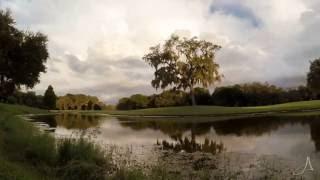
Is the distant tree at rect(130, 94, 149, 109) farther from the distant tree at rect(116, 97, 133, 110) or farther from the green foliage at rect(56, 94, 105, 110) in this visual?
the green foliage at rect(56, 94, 105, 110)

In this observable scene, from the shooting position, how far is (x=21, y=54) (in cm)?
4606

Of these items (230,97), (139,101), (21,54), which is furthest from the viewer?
(139,101)

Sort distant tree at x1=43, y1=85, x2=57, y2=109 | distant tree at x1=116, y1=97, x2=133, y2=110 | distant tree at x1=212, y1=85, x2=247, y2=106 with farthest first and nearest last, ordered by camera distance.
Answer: distant tree at x1=116, y1=97, x2=133, y2=110
distant tree at x1=43, y1=85, x2=57, y2=109
distant tree at x1=212, y1=85, x2=247, y2=106

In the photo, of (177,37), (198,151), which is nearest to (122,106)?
(177,37)

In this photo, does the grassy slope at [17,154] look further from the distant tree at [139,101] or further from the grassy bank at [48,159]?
the distant tree at [139,101]

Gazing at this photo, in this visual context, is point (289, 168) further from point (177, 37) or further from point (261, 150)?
point (177, 37)

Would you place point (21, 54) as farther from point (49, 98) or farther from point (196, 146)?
point (49, 98)

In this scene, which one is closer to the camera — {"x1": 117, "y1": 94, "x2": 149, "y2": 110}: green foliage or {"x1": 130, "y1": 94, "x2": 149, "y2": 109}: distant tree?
{"x1": 130, "y1": 94, "x2": 149, "y2": 109}: distant tree

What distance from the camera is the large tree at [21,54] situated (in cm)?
4531

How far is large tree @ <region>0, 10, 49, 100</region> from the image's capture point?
4531 cm

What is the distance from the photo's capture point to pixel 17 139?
16.5 meters

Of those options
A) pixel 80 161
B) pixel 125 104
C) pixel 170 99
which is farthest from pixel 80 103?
pixel 80 161

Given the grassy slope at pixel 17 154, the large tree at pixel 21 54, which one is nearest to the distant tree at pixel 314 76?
the large tree at pixel 21 54

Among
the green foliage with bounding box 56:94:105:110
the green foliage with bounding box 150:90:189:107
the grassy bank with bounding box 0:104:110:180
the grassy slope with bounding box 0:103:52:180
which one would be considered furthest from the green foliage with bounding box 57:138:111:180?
the green foliage with bounding box 56:94:105:110
